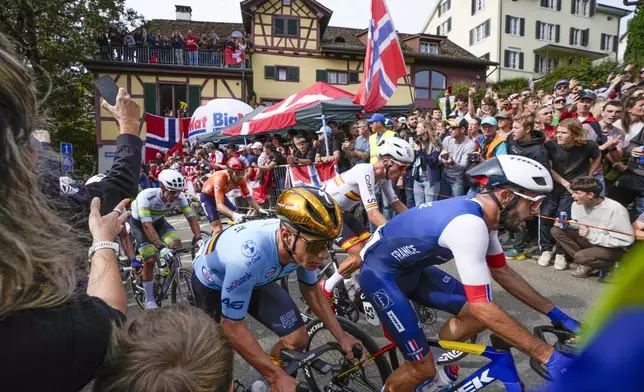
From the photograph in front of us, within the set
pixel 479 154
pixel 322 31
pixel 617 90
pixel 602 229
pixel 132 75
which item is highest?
pixel 322 31

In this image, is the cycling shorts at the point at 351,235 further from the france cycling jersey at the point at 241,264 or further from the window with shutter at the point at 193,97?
the window with shutter at the point at 193,97

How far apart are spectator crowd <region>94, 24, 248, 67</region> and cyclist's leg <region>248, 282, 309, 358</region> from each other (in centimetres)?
2516

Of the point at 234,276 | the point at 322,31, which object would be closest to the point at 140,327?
the point at 234,276

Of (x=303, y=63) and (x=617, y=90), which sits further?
(x=303, y=63)

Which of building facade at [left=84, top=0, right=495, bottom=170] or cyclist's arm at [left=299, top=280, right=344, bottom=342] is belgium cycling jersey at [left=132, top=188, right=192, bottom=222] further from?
building facade at [left=84, top=0, right=495, bottom=170]

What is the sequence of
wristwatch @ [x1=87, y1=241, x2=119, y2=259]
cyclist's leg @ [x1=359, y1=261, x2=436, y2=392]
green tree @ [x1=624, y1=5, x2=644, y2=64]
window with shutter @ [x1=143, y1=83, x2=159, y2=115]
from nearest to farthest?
wristwatch @ [x1=87, y1=241, x2=119, y2=259]
cyclist's leg @ [x1=359, y1=261, x2=436, y2=392]
green tree @ [x1=624, y1=5, x2=644, y2=64]
window with shutter @ [x1=143, y1=83, x2=159, y2=115]

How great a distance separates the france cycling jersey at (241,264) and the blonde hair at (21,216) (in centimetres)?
130

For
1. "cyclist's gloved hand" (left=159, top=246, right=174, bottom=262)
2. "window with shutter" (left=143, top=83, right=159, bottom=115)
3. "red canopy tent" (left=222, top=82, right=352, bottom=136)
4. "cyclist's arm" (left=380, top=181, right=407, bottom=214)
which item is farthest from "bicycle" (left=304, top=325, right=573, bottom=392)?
"window with shutter" (left=143, top=83, right=159, bottom=115)

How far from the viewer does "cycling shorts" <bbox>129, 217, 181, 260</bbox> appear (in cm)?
522

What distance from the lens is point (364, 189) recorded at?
4.37m

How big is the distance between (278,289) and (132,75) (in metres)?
27.2

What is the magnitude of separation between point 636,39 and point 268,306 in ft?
71.7

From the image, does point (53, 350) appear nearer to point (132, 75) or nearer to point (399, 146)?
point (399, 146)

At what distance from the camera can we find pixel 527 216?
2.45 m
